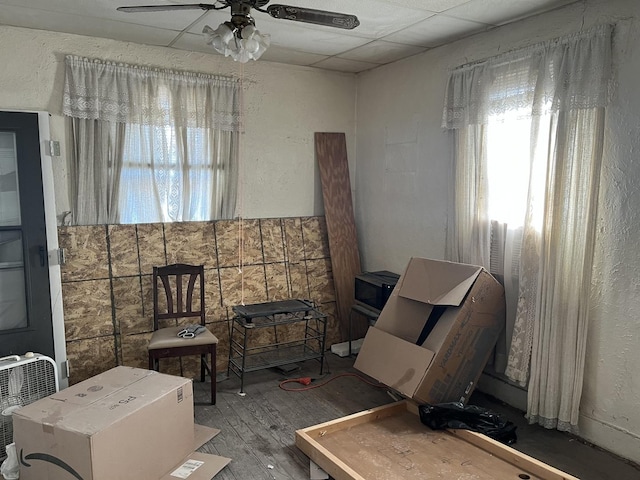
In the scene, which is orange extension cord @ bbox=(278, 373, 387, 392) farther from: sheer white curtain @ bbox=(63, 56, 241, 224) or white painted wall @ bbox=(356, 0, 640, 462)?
sheer white curtain @ bbox=(63, 56, 241, 224)

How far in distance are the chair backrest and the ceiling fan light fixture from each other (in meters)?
1.95

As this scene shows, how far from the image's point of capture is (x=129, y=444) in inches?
89.9

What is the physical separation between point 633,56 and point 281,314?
110 inches

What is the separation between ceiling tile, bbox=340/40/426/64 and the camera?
3.64m

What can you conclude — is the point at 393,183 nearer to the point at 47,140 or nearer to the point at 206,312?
the point at 206,312

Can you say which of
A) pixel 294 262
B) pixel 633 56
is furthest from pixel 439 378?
pixel 633 56

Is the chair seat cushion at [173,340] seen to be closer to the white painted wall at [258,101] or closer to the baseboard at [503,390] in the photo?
the white painted wall at [258,101]

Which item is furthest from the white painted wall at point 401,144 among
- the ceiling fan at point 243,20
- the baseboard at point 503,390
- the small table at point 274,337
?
the ceiling fan at point 243,20

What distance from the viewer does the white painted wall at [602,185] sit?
8.46ft

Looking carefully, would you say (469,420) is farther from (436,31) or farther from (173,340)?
Answer: (436,31)

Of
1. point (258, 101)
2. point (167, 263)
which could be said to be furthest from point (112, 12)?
point (167, 263)

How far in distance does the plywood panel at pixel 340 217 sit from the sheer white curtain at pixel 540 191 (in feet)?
4.41

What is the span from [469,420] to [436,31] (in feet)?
8.22

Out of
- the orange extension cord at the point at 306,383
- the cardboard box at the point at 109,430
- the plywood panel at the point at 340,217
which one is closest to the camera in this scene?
the cardboard box at the point at 109,430
